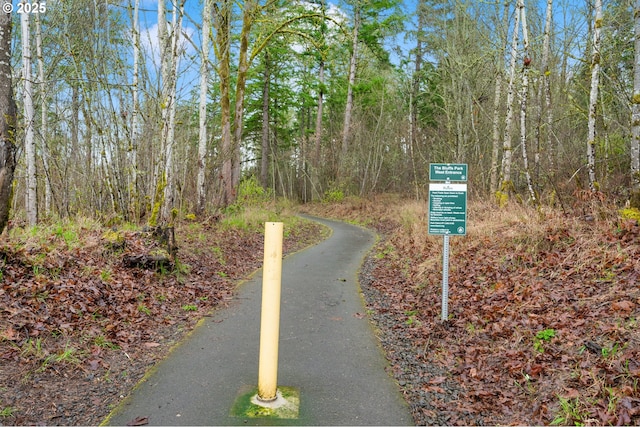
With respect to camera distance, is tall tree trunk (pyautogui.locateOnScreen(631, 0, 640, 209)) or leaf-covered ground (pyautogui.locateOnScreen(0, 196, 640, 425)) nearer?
leaf-covered ground (pyautogui.locateOnScreen(0, 196, 640, 425))

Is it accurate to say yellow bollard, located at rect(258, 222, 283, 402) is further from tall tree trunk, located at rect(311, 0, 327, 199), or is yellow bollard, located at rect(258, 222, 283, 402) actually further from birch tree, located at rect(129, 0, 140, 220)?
tall tree trunk, located at rect(311, 0, 327, 199)

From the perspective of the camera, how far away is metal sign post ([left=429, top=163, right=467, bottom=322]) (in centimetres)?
584

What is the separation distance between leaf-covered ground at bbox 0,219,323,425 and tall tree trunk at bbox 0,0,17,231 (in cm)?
76

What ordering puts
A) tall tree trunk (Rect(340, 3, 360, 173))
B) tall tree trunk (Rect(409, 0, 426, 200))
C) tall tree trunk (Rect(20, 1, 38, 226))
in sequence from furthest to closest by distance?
tall tree trunk (Rect(340, 3, 360, 173)), tall tree trunk (Rect(409, 0, 426, 200)), tall tree trunk (Rect(20, 1, 38, 226))

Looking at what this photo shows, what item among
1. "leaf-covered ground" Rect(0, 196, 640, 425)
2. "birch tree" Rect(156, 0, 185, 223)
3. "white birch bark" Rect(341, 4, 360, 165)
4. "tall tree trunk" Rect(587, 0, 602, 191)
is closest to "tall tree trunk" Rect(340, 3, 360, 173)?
"white birch bark" Rect(341, 4, 360, 165)

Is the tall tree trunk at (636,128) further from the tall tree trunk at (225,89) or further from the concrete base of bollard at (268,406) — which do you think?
the tall tree trunk at (225,89)

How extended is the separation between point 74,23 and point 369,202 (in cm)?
2036

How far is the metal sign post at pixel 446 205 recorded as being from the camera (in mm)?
5836

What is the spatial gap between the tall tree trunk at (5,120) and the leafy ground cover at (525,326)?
5.52 meters

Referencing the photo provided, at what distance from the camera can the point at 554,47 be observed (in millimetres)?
18031

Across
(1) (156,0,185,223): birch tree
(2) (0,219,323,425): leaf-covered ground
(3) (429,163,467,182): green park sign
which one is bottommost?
(2) (0,219,323,425): leaf-covered ground

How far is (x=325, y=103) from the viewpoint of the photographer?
34656 mm

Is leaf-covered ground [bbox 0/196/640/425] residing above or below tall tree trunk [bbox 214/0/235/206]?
below

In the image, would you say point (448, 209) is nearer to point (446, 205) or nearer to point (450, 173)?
point (446, 205)
